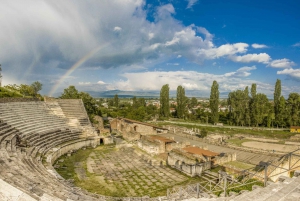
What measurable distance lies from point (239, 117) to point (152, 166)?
3322 centimetres

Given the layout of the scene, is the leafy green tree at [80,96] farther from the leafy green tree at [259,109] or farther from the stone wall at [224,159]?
the leafy green tree at [259,109]

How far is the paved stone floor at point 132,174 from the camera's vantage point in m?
13.9

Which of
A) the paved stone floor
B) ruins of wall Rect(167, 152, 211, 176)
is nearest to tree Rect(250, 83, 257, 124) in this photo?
ruins of wall Rect(167, 152, 211, 176)

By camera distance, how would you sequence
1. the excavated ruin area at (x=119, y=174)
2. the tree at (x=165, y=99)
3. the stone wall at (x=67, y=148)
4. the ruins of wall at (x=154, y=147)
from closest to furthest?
the excavated ruin area at (x=119, y=174), the stone wall at (x=67, y=148), the ruins of wall at (x=154, y=147), the tree at (x=165, y=99)

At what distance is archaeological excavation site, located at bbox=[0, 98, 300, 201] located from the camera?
29.3ft

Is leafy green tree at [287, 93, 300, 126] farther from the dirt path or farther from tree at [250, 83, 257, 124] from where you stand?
the dirt path

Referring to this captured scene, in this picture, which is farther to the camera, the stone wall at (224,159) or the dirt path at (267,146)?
the dirt path at (267,146)

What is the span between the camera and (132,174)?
15953mm

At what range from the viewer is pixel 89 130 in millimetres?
25984

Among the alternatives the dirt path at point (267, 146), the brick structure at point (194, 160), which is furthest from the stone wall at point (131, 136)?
the dirt path at point (267, 146)

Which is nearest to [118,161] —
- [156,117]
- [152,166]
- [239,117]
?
[152,166]

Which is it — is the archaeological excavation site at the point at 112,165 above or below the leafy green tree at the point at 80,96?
below

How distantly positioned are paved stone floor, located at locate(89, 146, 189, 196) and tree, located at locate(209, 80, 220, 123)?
30269 mm

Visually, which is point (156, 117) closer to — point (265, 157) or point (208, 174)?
point (265, 157)
